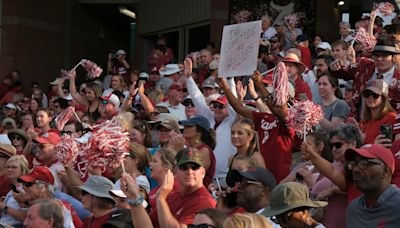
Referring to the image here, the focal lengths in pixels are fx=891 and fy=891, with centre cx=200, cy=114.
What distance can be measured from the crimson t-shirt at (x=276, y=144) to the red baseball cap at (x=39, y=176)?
2048 mm

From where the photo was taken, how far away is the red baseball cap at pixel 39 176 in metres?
8.14

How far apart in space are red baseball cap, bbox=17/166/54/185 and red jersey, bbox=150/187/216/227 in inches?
71.3

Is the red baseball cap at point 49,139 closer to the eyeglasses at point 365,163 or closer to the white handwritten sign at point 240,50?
the white handwritten sign at point 240,50

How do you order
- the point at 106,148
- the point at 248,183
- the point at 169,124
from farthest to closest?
the point at 169,124, the point at 106,148, the point at 248,183

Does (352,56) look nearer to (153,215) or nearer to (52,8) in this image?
(153,215)

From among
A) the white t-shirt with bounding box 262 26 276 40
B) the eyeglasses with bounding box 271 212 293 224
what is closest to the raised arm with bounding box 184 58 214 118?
the eyeglasses with bounding box 271 212 293 224

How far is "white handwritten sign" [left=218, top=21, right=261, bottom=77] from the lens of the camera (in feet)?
31.6

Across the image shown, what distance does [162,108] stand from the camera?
11.5 meters

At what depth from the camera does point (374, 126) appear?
789cm

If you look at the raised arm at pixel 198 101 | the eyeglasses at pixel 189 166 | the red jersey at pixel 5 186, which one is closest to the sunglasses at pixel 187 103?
the raised arm at pixel 198 101

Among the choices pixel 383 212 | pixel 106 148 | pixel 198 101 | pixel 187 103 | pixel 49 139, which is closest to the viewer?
pixel 383 212

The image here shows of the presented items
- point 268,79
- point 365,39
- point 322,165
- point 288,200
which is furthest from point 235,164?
point 365,39

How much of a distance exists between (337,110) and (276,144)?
1.32m

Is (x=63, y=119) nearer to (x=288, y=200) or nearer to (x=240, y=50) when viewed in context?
(x=240, y=50)
